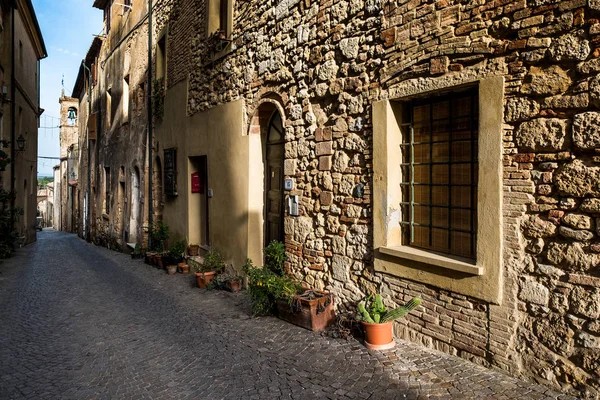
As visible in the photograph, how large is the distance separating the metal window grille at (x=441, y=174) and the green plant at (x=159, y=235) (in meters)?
7.50

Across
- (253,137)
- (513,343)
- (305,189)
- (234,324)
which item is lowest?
(234,324)

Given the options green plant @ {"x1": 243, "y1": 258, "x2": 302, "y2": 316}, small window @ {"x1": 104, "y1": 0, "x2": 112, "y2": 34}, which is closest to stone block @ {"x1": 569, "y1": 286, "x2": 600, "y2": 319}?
green plant @ {"x1": 243, "y1": 258, "x2": 302, "y2": 316}

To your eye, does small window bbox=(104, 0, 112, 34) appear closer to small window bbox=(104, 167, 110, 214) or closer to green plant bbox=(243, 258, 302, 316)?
small window bbox=(104, 167, 110, 214)

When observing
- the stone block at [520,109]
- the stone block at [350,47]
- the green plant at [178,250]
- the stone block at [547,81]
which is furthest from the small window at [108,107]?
the stone block at [547,81]

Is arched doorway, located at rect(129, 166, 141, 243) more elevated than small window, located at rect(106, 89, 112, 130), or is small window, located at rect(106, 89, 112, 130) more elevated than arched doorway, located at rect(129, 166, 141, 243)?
small window, located at rect(106, 89, 112, 130)

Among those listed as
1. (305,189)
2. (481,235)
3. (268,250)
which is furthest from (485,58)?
(268,250)

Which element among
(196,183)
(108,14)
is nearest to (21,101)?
(108,14)

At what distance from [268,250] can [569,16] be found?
450 centimetres

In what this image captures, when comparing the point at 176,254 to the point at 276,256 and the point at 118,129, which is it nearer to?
the point at 276,256

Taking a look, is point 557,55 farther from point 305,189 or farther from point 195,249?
point 195,249

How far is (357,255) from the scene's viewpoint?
5.14m

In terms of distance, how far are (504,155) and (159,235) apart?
8965mm

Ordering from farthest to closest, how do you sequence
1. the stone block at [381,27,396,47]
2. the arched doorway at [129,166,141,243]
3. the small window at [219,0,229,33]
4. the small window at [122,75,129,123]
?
the small window at [122,75,129,123] → the arched doorway at [129,166,141,243] → the small window at [219,0,229,33] → the stone block at [381,27,396,47]

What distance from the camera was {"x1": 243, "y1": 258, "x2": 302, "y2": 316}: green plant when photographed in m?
5.61
